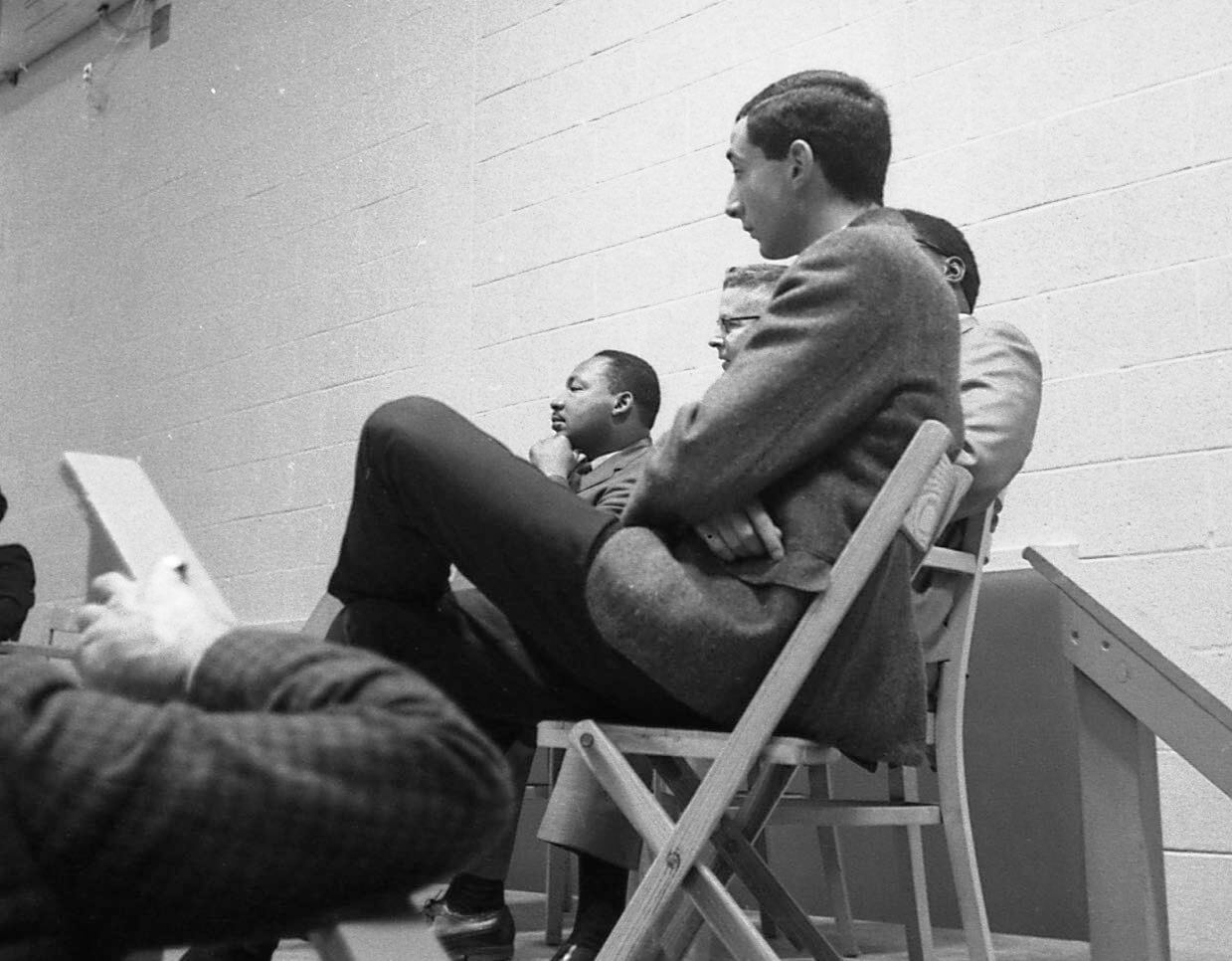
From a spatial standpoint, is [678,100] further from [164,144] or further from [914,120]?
[164,144]

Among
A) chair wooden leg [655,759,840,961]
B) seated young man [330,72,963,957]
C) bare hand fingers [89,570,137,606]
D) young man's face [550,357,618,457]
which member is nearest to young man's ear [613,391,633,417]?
young man's face [550,357,618,457]

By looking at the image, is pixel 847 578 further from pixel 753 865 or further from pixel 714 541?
pixel 753 865

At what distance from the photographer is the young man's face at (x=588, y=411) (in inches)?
118

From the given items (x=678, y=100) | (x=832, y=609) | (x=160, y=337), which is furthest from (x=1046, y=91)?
(x=160, y=337)

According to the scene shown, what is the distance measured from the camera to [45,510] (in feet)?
16.4

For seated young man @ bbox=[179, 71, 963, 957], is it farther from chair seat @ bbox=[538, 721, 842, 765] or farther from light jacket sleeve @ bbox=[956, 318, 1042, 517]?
light jacket sleeve @ bbox=[956, 318, 1042, 517]

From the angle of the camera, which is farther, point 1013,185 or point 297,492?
point 297,492

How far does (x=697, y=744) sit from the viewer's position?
1.20 metres

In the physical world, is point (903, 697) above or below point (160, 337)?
below

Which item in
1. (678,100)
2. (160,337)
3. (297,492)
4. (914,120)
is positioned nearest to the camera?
(914,120)

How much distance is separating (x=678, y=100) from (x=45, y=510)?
9.55 ft

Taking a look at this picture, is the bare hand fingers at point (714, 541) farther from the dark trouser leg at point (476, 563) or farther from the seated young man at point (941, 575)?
the seated young man at point (941, 575)

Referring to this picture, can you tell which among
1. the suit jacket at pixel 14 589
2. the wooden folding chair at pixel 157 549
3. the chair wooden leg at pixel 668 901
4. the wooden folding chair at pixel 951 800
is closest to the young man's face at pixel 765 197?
the wooden folding chair at pixel 951 800

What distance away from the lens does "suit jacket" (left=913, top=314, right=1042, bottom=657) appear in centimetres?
170
